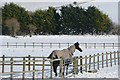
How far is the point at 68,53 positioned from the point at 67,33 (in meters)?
70.0

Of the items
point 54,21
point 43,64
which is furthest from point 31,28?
point 43,64

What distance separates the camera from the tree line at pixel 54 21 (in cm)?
8288

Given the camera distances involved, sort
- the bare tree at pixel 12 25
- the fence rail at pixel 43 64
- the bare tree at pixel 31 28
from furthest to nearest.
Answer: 1. the bare tree at pixel 31 28
2. the bare tree at pixel 12 25
3. the fence rail at pixel 43 64

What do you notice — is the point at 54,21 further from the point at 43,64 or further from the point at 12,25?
the point at 43,64

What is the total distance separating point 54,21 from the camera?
280 ft

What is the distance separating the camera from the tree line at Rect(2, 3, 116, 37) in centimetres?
8288

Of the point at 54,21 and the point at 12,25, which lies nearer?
the point at 12,25

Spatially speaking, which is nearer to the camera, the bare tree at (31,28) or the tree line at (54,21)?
the bare tree at (31,28)

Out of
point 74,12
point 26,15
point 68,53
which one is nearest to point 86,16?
point 74,12

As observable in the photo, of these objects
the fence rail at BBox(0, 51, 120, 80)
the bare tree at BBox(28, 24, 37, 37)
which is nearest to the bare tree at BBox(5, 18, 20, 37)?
the bare tree at BBox(28, 24, 37, 37)

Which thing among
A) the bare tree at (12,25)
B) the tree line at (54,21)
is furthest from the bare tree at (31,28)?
the bare tree at (12,25)

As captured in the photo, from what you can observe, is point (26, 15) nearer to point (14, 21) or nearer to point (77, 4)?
point (14, 21)

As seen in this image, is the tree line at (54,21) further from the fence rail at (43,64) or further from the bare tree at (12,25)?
the fence rail at (43,64)

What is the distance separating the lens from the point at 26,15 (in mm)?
85125
